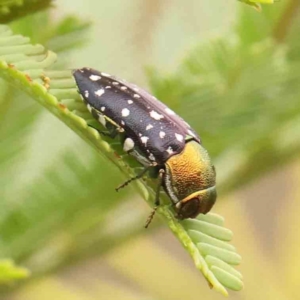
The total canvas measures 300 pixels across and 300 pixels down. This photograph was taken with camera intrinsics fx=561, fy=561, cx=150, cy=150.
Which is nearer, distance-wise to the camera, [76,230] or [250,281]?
[76,230]

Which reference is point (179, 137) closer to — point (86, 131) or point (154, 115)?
point (154, 115)

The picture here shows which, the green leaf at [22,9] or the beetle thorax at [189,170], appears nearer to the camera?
the green leaf at [22,9]

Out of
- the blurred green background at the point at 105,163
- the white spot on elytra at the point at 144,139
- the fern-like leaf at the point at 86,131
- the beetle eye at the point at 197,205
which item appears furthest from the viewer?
the blurred green background at the point at 105,163

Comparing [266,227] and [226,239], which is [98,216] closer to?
[226,239]

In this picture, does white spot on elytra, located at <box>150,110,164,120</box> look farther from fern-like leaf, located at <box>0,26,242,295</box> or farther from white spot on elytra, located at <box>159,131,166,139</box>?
fern-like leaf, located at <box>0,26,242,295</box>

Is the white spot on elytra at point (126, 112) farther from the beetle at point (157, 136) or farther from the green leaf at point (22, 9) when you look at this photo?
the green leaf at point (22, 9)

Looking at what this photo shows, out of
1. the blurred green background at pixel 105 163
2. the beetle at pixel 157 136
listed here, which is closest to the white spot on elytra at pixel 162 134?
the beetle at pixel 157 136

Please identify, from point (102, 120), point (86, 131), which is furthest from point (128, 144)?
point (86, 131)

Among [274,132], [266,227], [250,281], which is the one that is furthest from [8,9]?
[266,227]
